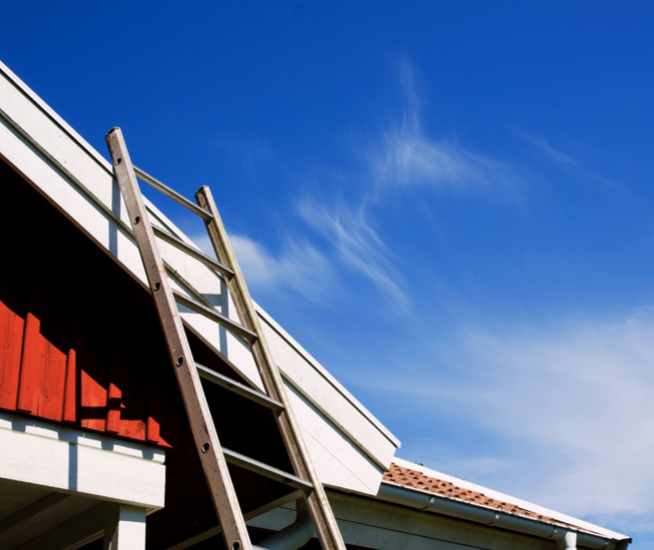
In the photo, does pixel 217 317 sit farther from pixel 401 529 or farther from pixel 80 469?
pixel 401 529

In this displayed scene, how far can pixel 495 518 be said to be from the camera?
4699mm

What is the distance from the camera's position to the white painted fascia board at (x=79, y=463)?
2336 millimetres

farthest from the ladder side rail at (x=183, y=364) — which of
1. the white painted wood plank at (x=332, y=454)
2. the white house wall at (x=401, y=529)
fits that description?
the white house wall at (x=401, y=529)

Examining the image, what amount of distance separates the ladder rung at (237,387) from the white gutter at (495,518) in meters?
1.60

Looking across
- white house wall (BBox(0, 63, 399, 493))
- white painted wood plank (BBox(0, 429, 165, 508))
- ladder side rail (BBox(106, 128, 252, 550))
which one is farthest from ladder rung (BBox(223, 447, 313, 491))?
white painted wood plank (BBox(0, 429, 165, 508))

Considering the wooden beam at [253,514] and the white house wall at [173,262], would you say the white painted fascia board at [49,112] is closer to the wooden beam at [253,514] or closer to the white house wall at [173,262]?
the white house wall at [173,262]

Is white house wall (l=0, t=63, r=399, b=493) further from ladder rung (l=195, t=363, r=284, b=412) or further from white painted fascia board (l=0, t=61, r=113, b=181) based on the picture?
ladder rung (l=195, t=363, r=284, b=412)

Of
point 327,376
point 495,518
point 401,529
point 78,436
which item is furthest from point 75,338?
point 495,518

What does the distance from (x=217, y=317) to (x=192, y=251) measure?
338mm

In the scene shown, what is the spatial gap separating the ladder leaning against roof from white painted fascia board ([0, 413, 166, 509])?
0.43m

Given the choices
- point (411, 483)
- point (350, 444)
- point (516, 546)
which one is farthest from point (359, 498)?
point (516, 546)

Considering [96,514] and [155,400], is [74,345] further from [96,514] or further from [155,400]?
[96,514]

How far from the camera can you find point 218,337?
2.83m

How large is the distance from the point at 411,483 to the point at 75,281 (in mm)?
2894
